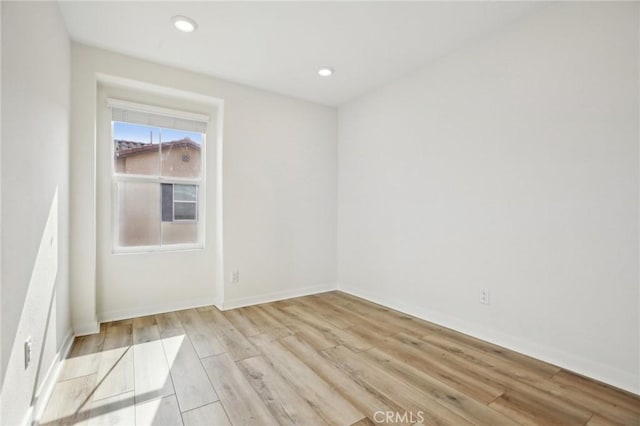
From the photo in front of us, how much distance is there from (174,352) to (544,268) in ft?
9.11

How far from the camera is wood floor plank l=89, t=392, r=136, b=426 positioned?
5.03 feet

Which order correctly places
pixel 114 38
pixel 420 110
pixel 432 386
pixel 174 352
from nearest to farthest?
pixel 432 386 → pixel 174 352 → pixel 114 38 → pixel 420 110

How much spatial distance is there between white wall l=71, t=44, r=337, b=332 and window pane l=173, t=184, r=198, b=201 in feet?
1.21

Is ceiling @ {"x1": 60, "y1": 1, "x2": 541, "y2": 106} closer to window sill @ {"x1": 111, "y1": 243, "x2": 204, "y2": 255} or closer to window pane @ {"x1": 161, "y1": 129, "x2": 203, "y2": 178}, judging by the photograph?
window pane @ {"x1": 161, "y1": 129, "x2": 203, "y2": 178}

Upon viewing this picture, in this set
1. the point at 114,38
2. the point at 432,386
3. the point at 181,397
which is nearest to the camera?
the point at 181,397

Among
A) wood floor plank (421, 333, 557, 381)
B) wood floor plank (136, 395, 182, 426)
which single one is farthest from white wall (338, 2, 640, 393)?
wood floor plank (136, 395, 182, 426)

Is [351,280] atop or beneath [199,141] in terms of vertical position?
beneath

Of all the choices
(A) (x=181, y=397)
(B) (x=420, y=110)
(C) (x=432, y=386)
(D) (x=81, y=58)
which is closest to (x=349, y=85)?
(B) (x=420, y=110)

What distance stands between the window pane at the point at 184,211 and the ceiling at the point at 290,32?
1401mm

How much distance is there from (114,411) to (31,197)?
118 cm

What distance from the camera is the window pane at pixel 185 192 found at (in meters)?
3.29

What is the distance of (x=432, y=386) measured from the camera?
6.11 ft

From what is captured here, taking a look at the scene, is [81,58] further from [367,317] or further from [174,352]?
[367,317]

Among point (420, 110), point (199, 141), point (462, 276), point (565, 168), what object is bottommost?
point (462, 276)
